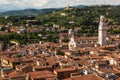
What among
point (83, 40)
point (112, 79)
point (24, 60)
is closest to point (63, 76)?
point (112, 79)

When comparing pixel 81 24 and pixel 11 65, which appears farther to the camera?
pixel 81 24

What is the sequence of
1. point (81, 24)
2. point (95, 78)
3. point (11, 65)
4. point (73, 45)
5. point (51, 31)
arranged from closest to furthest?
point (95, 78) → point (11, 65) → point (73, 45) → point (51, 31) → point (81, 24)

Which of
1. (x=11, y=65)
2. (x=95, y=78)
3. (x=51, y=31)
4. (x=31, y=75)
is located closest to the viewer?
(x=95, y=78)

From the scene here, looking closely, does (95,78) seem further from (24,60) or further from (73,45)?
(73,45)

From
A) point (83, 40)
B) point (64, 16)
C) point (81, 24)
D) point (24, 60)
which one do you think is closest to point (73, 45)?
point (83, 40)

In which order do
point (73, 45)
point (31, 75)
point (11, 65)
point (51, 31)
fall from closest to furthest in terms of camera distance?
1. point (31, 75)
2. point (11, 65)
3. point (73, 45)
4. point (51, 31)

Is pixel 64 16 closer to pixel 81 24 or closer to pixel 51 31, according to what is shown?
pixel 81 24

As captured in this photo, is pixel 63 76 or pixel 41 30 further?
pixel 41 30

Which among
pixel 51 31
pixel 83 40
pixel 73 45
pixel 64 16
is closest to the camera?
pixel 73 45
